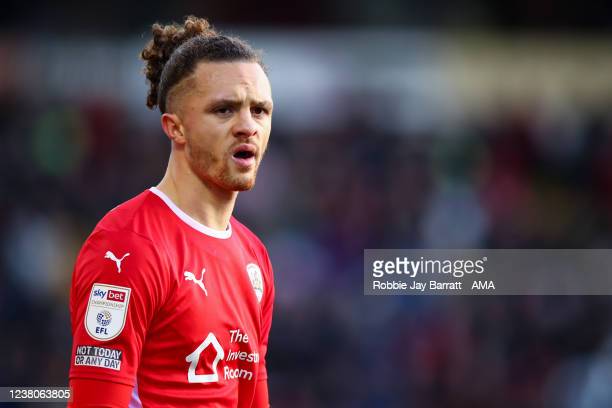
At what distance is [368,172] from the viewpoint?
31.1ft

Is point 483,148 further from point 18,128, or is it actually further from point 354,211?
point 18,128

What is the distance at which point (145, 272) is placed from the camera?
2.88 m

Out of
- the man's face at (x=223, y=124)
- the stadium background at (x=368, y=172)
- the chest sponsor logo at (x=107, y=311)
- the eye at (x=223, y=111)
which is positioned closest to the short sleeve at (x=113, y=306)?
the chest sponsor logo at (x=107, y=311)

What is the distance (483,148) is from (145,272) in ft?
23.0

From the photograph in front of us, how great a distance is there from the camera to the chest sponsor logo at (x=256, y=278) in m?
3.42

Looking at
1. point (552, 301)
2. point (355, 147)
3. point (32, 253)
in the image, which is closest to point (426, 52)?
point (355, 147)

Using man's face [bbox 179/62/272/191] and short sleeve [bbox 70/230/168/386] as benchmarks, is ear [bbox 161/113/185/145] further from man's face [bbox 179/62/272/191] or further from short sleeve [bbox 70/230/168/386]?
short sleeve [bbox 70/230/168/386]

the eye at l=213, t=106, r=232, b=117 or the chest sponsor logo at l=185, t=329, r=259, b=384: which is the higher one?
the eye at l=213, t=106, r=232, b=117

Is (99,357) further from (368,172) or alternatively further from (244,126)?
(368,172)

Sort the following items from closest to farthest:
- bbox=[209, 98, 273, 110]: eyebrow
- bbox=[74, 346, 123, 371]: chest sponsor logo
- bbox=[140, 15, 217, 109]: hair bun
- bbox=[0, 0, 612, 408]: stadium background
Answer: bbox=[74, 346, 123, 371]: chest sponsor logo
bbox=[209, 98, 273, 110]: eyebrow
bbox=[140, 15, 217, 109]: hair bun
bbox=[0, 0, 612, 408]: stadium background

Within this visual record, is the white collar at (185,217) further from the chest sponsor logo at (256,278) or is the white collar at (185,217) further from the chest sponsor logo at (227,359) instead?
the chest sponsor logo at (227,359)

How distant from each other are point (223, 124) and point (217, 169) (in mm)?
143

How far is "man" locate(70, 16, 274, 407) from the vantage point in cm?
284

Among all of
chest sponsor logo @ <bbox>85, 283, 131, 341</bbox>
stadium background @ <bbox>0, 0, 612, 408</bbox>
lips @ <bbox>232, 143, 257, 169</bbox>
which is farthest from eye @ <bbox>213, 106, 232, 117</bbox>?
stadium background @ <bbox>0, 0, 612, 408</bbox>
